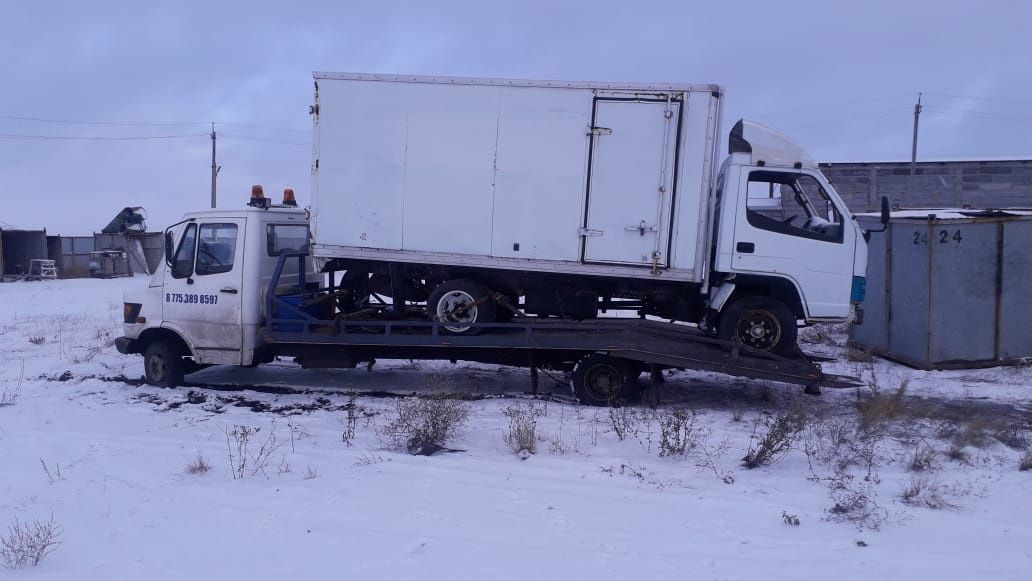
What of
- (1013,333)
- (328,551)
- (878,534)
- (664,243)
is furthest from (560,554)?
(1013,333)

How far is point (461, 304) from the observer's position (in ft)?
30.2

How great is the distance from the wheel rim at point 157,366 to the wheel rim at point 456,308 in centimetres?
375

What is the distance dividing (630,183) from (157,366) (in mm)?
6437

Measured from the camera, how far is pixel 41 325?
1603cm

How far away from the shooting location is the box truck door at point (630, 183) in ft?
27.9

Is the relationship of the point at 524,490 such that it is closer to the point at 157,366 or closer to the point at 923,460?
the point at 923,460

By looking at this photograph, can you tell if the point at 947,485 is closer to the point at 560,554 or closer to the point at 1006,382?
the point at 560,554

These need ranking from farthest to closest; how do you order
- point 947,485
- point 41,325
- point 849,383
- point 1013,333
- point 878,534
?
point 41,325 < point 1013,333 < point 849,383 < point 947,485 < point 878,534

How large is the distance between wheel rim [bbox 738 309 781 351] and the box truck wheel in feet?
9.73

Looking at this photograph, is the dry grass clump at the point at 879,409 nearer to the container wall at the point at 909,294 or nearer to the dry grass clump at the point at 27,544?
the container wall at the point at 909,294

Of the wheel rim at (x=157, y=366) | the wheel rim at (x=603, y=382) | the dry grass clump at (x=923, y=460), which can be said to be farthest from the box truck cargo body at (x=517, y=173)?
the dry grass clump at (x=923, y=460)

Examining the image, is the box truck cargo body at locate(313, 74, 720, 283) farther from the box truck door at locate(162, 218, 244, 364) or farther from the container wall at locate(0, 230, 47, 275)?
the container wall at locate(0, 230, 47, 275)

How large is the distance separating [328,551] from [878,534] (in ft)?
12.1

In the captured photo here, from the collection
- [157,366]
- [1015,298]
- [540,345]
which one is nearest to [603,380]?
[540,345]
